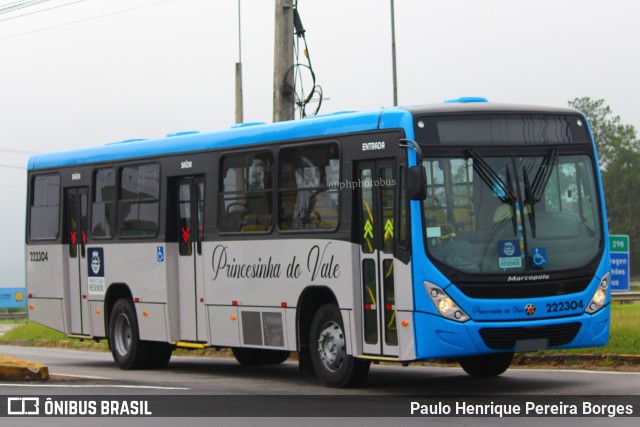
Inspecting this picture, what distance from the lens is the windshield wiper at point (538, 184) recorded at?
1464 centimetres

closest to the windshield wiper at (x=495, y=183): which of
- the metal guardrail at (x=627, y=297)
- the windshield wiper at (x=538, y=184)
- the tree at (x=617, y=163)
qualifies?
the windshield wiper at (x=538, y=184)

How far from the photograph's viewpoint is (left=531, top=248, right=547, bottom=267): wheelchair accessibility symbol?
14508mm

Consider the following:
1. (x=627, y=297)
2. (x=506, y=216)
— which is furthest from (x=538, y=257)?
(x=627, y=297)

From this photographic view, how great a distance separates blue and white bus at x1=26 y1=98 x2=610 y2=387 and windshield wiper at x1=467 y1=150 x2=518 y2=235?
2 centimetres

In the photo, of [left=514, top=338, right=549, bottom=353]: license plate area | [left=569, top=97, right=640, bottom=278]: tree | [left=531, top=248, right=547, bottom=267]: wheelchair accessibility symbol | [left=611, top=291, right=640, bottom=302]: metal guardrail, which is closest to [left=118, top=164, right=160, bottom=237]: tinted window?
[left=531, top=248, right=547, bottom=267]: wheelchair accessibility symbol

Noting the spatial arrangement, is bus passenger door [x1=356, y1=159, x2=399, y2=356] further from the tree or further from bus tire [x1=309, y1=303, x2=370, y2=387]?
the tree

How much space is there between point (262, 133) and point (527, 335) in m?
4.83

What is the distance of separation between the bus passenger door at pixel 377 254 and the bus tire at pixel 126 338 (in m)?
Answer: 6.31

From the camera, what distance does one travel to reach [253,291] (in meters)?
17.4

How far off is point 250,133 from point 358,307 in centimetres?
348

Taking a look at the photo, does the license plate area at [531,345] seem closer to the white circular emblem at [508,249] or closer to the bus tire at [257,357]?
the white circular emblem at [508,249]

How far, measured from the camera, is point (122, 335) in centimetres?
2108

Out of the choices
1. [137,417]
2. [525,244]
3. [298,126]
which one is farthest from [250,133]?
[137,417]

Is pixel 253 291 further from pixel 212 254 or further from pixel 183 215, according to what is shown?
pixel 183 215
